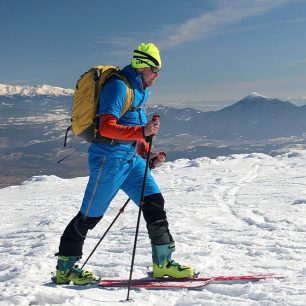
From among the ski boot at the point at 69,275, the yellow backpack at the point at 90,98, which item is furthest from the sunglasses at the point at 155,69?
the ski boot at the point at 69,275

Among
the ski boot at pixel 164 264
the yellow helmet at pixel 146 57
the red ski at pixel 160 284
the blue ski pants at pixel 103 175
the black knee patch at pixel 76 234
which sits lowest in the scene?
the red ski at pixel 160 284

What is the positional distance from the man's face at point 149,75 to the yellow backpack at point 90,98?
0.32 meters

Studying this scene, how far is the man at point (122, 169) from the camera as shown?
4957mm

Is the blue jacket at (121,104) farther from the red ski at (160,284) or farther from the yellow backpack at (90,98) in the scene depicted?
the red ski at (160,284)

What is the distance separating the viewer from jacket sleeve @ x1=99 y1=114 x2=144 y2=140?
4891 millimetres

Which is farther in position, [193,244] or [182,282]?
[193,244]

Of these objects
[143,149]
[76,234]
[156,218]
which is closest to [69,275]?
[76,234]

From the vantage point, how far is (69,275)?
18.2 feet

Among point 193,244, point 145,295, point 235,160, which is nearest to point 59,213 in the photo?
point 193,244

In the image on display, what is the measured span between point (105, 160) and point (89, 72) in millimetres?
1149

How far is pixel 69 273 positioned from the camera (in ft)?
18.1

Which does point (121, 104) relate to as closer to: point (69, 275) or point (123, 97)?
point (123, 97)

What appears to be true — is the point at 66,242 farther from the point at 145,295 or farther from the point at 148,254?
the point at 148,254

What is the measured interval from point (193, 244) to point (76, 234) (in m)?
2.95
